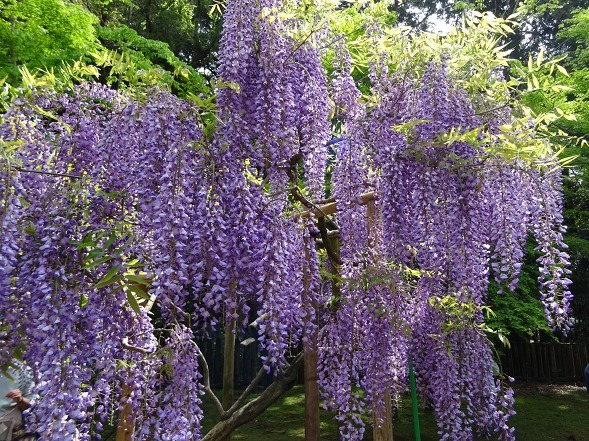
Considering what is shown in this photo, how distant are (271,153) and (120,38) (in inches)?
278

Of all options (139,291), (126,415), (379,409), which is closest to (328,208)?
(379,409)

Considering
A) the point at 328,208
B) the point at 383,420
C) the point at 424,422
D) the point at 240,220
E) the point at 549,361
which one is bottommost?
the point at 424,422

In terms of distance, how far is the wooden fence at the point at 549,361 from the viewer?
1367 cm

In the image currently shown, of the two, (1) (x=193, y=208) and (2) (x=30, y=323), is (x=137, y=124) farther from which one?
(2) (x=30, y=323)

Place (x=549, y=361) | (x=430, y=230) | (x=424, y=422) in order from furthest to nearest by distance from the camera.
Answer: (x=549, y=361), (x=424, y=422), (x=430, y=230)

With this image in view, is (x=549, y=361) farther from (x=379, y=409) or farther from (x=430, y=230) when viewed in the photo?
(x=430, y=230)

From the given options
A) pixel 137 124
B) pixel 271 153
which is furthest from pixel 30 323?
pixel 271 153

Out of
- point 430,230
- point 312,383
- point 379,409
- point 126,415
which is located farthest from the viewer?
point 312,383

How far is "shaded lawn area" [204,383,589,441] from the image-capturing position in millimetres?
8211

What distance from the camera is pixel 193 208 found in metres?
3.18

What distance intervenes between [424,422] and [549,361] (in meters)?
6.16

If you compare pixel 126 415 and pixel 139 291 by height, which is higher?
pixel 139 291

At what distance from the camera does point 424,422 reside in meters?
8.99

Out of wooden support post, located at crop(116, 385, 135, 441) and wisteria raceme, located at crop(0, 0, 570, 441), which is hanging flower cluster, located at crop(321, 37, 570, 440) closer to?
wisteria raceme, located at crop(0, 0, 570, 441)
